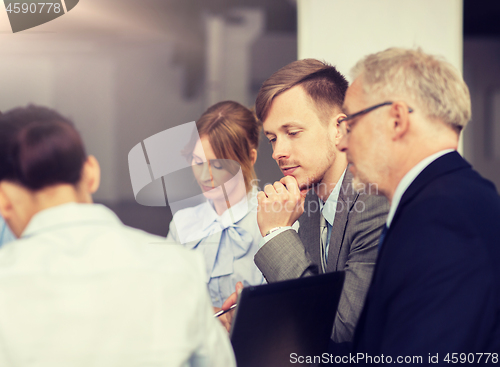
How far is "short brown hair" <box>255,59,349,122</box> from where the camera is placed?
1.33 m

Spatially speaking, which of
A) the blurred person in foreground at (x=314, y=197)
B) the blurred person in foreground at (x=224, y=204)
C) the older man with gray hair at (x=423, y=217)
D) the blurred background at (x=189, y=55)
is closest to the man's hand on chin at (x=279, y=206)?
the blurred person in foreground at (x=314, y=197)

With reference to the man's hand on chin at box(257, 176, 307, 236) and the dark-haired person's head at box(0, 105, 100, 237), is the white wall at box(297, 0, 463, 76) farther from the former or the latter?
the dark-haired person's head at box(0, 105, 100, 237)

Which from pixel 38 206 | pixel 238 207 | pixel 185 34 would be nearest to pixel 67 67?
pixel 185 34

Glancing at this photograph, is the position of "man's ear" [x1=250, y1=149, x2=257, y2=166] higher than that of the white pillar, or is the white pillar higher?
the white pillar

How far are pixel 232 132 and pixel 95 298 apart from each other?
1.11 m

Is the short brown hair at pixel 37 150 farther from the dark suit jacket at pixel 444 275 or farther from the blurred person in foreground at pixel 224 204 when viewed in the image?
the blurred person in foreground at pixel 224 204

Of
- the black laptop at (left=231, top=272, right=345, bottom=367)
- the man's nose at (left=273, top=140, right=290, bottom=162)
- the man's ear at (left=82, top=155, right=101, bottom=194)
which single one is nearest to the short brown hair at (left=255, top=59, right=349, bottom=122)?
the man's nose at (left=273, top=140, right=290, bottom=162)

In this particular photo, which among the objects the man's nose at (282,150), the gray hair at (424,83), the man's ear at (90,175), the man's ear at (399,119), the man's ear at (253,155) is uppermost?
the gray hair at (424,83)

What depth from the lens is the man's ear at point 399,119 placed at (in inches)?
33.1

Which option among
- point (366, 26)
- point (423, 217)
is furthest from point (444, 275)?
point (366, 26)

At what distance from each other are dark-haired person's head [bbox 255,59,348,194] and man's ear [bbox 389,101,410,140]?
0.45 m

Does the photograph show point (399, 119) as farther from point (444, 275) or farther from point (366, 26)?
point (366, 26)

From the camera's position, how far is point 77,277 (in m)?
0.59

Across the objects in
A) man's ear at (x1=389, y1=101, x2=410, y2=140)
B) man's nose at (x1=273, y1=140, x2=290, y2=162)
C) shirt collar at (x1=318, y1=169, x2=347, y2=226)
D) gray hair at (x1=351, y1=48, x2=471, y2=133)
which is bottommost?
shirt collar at (x1=318, y1=169, x2=347, y2=226)
